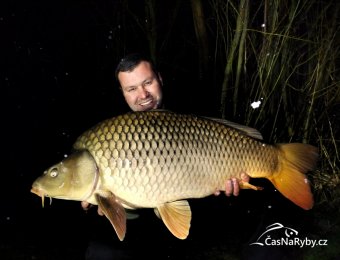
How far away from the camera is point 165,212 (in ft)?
5.74

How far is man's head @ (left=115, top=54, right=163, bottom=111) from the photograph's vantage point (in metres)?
2.23

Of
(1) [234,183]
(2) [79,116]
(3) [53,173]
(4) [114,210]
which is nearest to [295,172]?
(1) [234,183]

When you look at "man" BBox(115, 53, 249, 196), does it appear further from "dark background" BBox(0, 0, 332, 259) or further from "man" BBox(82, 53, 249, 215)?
"dark background" BBox(0, 0, 332, 259)

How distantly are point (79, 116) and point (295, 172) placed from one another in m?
2.34

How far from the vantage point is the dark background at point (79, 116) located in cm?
224

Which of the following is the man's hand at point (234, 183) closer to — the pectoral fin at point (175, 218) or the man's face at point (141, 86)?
the pectoral fin at point (175, 218)

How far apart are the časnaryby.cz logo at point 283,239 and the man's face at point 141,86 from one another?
0.95 metres

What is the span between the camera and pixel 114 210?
1.65m

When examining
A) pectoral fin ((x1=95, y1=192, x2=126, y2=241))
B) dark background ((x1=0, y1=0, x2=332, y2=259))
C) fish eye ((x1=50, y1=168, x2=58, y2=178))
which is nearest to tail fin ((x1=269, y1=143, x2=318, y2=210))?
dark background ((x1=0, y1=0, x2=332, y2=259))

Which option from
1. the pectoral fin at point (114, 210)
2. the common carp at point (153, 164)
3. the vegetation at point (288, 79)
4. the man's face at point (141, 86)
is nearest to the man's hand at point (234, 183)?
the common carp at point (153, 164)

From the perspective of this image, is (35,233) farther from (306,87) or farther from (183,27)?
(183,27)

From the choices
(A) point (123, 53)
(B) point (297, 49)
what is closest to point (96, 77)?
(A) point (123, 53)

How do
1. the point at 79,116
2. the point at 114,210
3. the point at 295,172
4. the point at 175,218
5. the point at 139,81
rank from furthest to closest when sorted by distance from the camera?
the point at 79,116 < the point at 139,81 < the point at 295,172 < the point at 175,218 < the point at 114,210

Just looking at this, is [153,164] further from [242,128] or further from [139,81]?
[139,81]
